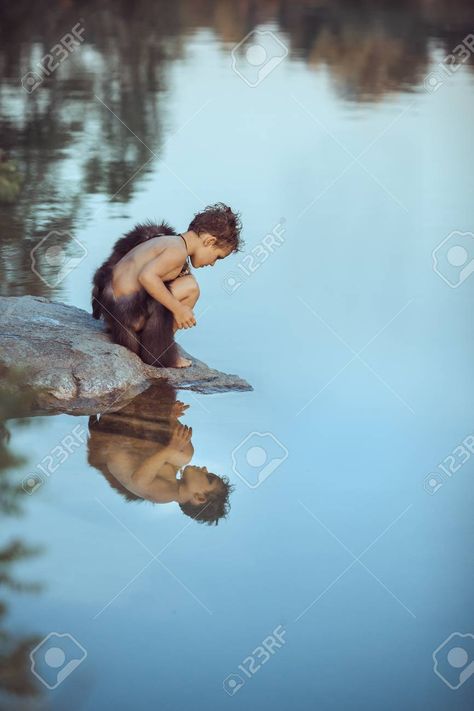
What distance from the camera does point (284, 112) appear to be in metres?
10.2

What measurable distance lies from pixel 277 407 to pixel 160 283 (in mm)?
658

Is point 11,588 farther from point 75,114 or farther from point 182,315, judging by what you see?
point 75,114

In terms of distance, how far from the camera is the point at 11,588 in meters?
3.47

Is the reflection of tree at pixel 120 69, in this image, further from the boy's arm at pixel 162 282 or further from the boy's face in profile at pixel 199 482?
the boy's face in profile at pixel 199 482

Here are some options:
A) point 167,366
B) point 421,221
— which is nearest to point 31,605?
point 167,366

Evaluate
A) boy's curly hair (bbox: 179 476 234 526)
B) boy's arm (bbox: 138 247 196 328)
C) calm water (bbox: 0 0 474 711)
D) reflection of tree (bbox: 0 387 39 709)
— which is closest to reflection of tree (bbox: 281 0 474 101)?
calm water (bbox: 0 0 474 711)

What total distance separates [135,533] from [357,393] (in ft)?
4.88

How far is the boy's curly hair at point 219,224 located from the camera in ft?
16.6

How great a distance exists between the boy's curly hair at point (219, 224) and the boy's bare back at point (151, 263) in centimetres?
11

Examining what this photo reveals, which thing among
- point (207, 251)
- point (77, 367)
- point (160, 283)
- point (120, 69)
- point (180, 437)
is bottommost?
point (77, 367)

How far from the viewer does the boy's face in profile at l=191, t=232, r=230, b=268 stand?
5.14m

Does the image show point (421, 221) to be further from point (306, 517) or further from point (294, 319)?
point (306, 517)

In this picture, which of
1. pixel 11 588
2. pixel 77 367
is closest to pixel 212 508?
pixel 11 588

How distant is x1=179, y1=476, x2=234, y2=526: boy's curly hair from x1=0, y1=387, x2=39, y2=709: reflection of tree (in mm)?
530
